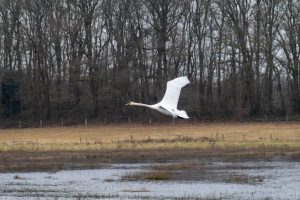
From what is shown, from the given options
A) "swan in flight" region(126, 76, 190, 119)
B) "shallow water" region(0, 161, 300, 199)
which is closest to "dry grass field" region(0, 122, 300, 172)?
"swan in flight" region(126, 76, 190, 119)

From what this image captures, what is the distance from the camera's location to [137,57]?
287ft

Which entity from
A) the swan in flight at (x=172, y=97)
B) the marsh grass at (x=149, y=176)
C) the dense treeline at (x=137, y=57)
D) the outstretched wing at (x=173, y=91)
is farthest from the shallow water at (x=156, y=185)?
the dense treeline at (x=137, y=57)

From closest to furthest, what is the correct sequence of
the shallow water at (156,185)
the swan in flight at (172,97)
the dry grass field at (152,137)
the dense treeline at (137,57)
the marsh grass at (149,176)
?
the shallow water at (156,185) < the marsh grass at (149,176) < the swan in flight at (172,97) < the dry grass field at (152,137) < the dense treeline at (137,57)

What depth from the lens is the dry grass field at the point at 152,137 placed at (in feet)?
164

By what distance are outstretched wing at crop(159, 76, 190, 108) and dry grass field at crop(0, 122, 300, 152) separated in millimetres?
8873

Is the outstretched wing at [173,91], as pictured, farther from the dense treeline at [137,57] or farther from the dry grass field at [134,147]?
the dense treeline at [137,57]

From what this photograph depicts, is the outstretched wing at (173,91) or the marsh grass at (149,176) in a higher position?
the outstretched wing at (173,91)

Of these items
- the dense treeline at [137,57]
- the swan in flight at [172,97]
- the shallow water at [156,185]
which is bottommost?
the shallow water at [156,185]

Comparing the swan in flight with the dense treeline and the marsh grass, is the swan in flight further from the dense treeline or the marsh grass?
the dense treeline

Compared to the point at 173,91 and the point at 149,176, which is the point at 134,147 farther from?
the point at 149,176

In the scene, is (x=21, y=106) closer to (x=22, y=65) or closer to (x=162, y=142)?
(x=22, y=65)

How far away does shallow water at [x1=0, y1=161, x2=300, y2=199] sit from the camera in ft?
87.1

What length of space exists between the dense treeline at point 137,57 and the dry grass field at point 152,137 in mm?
10835

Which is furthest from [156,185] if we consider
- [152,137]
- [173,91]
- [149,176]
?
[152,137]
